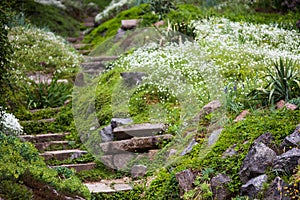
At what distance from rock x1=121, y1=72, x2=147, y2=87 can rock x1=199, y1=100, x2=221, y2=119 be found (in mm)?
2064

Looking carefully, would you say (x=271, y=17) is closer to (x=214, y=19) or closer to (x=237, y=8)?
(x=237, y=8)

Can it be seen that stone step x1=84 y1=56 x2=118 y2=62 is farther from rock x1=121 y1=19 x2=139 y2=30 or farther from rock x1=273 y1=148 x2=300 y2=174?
rock x1=273 y1=148 x2=300 y2=174

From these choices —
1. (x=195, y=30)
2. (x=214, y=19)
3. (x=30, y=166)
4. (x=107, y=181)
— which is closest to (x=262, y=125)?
(x=107, y=181)

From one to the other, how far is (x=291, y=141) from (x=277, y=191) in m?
0.83

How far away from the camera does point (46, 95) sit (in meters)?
10.9

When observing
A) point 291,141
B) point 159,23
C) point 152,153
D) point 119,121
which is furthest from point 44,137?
point 159,23

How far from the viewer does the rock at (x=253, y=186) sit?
547 centimetres

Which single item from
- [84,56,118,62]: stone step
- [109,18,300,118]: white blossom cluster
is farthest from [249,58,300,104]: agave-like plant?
[84,56,118,62]: stone step

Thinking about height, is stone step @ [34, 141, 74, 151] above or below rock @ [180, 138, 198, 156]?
below

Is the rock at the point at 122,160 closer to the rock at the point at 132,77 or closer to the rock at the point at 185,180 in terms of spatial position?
the rock at the point at 185,180

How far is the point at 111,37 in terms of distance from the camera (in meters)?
14.2

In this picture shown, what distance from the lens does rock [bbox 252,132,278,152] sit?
237 inches

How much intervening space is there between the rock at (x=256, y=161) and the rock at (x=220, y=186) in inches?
8.9

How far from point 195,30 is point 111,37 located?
10.4 ft
